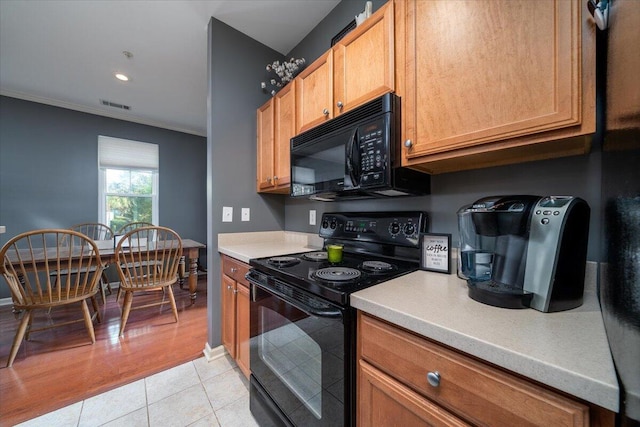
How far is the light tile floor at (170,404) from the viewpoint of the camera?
127cm

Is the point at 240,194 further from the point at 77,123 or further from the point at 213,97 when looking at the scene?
the point at 77,123

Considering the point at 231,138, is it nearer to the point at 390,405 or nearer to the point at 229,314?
the point at 229,314

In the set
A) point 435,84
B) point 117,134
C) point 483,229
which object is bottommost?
point 483,229

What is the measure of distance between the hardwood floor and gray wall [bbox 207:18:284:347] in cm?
50

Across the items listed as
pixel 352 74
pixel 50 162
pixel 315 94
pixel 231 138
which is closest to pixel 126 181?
pixel 50 162

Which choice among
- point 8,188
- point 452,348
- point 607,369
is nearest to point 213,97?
point 452,348

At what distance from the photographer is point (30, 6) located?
5.75 ft

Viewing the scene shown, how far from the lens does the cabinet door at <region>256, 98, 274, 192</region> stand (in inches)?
72.4

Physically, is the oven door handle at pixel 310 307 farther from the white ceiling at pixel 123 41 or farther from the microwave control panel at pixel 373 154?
the white ceiling at pixel 123 41

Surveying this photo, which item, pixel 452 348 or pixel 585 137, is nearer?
pixel 452 348

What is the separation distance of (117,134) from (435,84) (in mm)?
4588

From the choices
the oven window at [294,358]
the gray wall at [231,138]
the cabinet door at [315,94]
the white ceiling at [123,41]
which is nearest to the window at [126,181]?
the white ceiling at [123,41]

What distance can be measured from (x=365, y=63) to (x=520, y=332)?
1.20m

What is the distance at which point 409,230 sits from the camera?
1.22 meters
